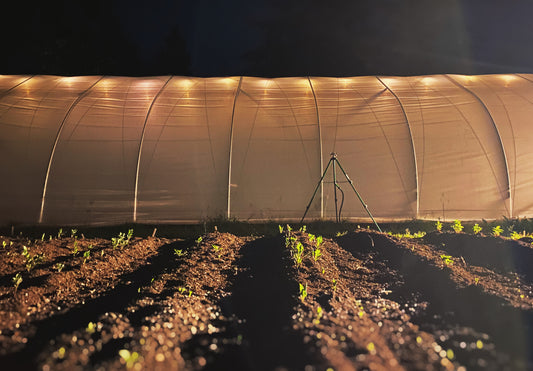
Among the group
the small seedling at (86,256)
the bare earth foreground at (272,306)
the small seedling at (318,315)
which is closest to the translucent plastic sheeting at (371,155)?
the bare earth foreground at (272,306)

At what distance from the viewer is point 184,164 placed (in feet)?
32.7

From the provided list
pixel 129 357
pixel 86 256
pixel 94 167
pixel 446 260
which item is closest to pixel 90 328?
pixel 129 357

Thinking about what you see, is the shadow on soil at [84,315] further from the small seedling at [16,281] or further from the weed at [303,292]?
the weed at [303,292]

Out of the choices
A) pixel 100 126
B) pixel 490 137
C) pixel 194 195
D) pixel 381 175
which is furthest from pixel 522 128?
pixel 100 126

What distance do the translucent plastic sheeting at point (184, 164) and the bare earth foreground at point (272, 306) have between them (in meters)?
3.33

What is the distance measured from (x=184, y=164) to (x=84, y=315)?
6535 mm

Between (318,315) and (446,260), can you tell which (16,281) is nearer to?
(318,315)

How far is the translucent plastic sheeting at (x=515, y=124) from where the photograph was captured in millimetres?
9969

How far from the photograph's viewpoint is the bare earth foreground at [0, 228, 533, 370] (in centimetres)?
291

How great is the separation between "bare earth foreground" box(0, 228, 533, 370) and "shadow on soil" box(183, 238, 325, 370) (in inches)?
0.5

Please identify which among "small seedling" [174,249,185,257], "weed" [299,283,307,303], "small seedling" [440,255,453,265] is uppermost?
"small seedling" [440,255,453,265]

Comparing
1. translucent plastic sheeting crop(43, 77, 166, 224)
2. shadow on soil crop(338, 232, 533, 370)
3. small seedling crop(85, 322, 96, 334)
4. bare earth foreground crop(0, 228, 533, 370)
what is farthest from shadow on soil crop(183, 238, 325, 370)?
translucent plastic sheeting crop(43, 77, 166, 224)

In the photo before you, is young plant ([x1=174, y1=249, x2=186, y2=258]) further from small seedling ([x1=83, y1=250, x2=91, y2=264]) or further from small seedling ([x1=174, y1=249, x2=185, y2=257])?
small seedling ([x1=83, y1=250, x2=91, y2=264])

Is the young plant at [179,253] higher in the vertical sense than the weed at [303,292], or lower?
higher
